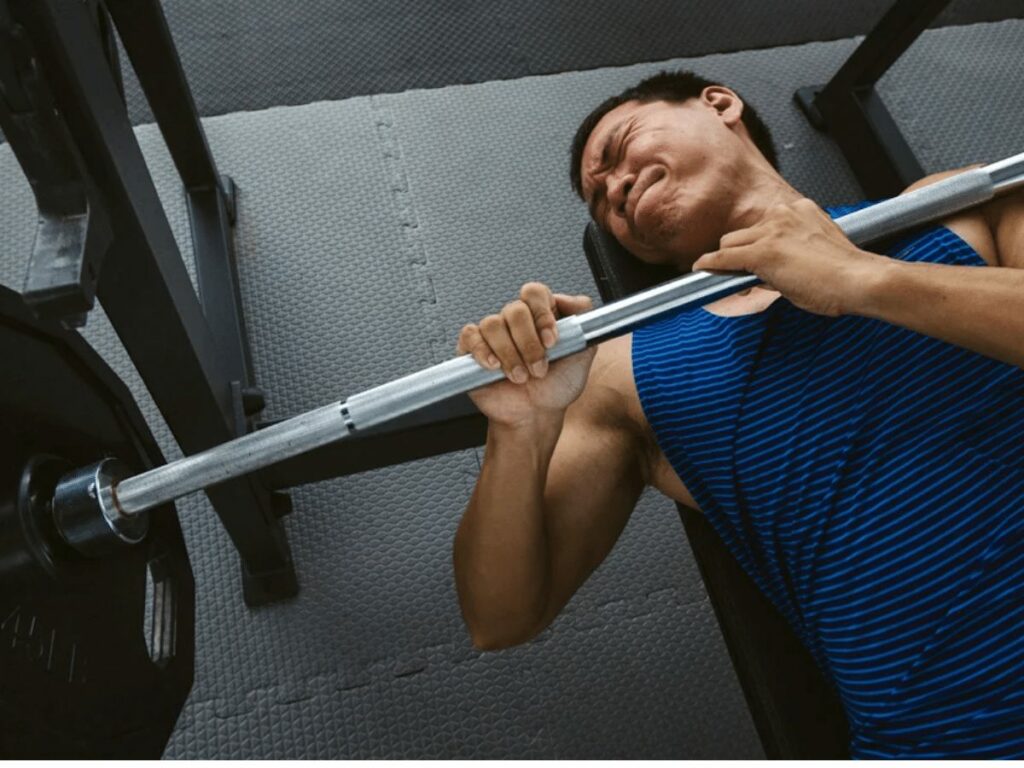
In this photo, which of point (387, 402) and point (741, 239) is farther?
point (741, 239)

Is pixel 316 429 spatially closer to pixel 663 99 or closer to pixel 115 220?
pixel 115 220

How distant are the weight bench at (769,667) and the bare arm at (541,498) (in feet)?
0.39

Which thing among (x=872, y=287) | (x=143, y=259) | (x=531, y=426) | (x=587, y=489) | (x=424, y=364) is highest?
(x=143, y=259)

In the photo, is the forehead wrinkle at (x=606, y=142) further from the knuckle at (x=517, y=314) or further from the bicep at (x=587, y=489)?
the knuckle at (x=517, y=314)

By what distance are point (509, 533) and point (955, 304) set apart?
550mm

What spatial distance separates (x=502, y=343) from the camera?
2.78 feet

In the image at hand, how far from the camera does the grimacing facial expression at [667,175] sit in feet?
4.00

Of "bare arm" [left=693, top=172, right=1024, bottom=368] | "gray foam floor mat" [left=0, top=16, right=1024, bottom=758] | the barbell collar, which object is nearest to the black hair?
"gray foam floor mat" [left=0, top=16, right=1024, bottom=758]

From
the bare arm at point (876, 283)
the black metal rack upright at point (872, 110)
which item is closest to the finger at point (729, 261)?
the bare arm at point (876, 283)

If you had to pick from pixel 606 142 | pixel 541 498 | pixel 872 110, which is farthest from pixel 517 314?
pixel 872 110

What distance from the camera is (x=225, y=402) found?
1104 millimetres

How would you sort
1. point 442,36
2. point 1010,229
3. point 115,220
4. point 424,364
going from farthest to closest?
point 442,36, point 424,364, point 1010,229, point 115,220

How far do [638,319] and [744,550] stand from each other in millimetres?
361

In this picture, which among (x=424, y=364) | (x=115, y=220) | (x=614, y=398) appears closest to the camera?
(x=115, y=220)
